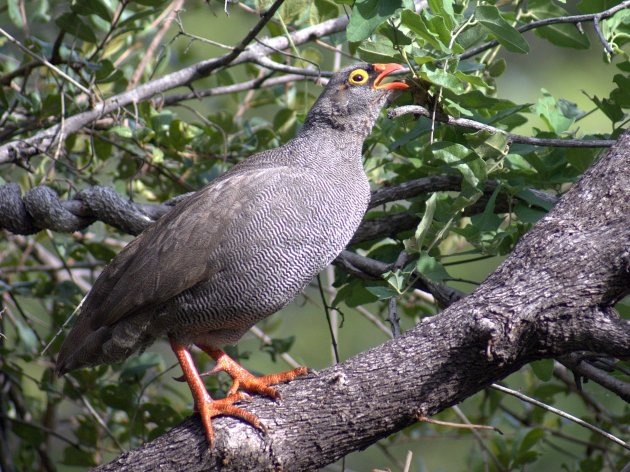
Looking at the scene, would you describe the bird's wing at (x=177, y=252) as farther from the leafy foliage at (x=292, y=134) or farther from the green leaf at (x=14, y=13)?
the green leaf at (x=14, y=13)

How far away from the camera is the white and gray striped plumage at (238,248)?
176 inches

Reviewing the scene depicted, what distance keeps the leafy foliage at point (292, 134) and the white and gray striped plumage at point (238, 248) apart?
297mm

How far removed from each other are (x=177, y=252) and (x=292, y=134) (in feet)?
6.62

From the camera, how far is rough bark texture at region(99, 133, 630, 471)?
3363mm

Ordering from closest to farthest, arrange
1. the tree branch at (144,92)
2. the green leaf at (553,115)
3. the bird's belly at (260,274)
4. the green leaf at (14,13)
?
1. the bird's belly at (260,274)
2. the green leaf at (553,115)
3. the tree branch at (144,92)
4. the green leaf at (14,13)

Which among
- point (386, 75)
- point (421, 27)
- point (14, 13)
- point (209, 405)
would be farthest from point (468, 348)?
point (14, 13)

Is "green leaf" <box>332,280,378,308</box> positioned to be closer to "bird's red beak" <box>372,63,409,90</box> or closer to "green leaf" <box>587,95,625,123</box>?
"bird's red beak" <box>372,63,409,90</box>

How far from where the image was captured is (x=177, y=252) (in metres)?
4.52

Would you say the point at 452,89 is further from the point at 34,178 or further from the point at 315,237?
the point at 34,178

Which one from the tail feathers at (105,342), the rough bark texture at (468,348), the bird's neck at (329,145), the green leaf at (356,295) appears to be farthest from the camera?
the green leaf at (356,295)

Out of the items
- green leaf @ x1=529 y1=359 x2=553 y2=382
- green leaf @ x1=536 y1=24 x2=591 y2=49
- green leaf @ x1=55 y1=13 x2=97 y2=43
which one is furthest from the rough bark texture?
green leaf @ x1=55 y1=13 x2=97 y2=43

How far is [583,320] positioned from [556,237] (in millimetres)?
420

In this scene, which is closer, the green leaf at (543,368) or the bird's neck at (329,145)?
the green leaf at (543,368)

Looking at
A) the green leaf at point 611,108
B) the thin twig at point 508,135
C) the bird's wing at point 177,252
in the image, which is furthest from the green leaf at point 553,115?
the bird's wing at point 177,252
